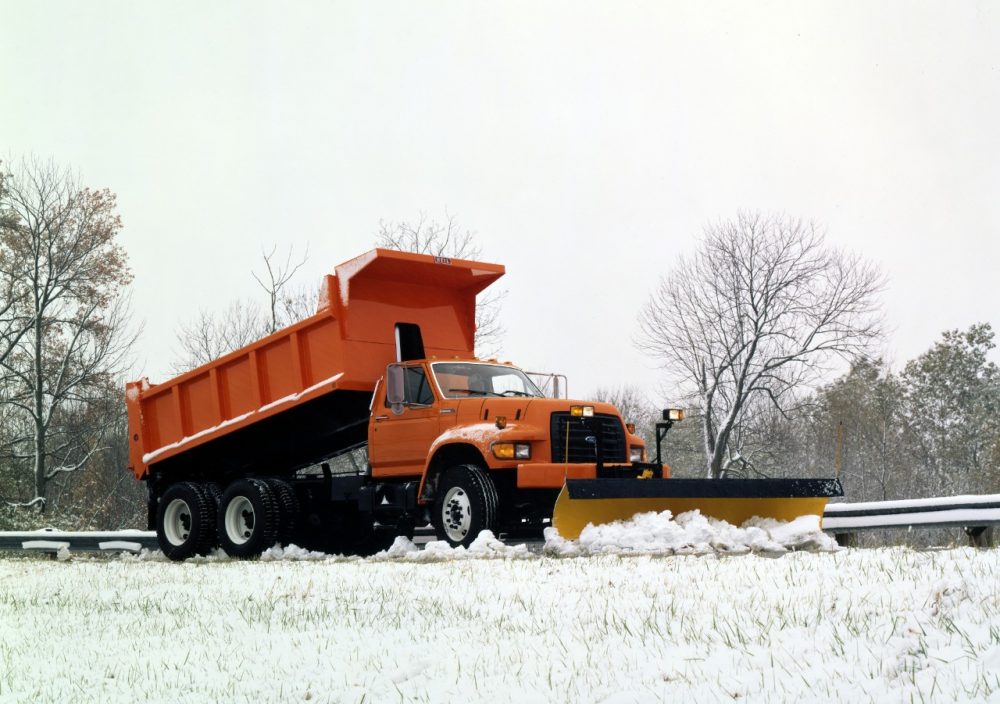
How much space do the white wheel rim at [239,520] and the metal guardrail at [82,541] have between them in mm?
3033

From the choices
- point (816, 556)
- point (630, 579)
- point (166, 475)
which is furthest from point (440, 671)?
point (166, 475)

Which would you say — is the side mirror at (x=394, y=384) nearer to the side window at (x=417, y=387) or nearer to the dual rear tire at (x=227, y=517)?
the side window at (x=417, y=387)

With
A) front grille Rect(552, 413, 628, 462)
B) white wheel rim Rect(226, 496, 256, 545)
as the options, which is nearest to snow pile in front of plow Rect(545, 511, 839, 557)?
front grille Rect(552, 413, 628, 462)

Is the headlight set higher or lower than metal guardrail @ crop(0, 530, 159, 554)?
higher

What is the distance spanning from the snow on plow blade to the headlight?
101 centimetres

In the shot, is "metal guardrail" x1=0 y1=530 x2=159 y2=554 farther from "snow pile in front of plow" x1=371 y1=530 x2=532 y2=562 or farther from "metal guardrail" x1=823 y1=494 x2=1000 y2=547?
"metal guardrail" x1=823 y1=494 x2=1000 y2=547

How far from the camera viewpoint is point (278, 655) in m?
6.54

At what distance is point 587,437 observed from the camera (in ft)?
41.0

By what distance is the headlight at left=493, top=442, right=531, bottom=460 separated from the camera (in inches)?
471

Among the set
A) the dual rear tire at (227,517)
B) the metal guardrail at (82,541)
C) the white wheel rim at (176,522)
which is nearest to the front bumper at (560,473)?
the dual rear tire at (227,517)

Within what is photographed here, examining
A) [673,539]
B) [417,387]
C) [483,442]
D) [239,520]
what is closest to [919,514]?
[673,539]

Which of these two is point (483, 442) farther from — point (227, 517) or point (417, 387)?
point (227, 517)

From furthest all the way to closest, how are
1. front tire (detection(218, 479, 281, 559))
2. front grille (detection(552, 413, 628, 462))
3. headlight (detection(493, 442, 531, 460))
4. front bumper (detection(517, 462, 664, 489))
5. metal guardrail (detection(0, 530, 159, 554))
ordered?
metal guardrail (detection(0, 530, 159, 554)) < front tire (detection(218, 479, 281, 559)) < front grille (detection(552, 413, 628, 462)) < headlight (detection(493, 442, 531, 460)) < front bumper (detection(517, 462, 664, 489))

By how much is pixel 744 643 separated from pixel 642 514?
19.2 feet
